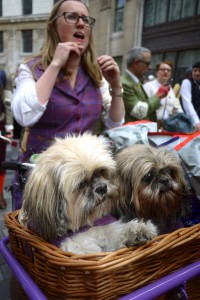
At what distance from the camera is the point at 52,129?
72.6 inches

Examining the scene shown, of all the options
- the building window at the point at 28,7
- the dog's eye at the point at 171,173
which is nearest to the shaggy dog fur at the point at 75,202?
the dog's eye at the point at 171,173

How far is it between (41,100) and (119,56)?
56.2ft

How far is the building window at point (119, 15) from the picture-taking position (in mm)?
17211

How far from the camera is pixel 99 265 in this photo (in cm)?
105

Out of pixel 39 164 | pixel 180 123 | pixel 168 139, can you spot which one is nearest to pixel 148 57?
pixel 180 123

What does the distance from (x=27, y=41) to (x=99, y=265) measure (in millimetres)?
28520

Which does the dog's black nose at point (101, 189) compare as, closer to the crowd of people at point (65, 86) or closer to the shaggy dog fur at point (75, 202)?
the shaggy dog fur at point (75, 202)

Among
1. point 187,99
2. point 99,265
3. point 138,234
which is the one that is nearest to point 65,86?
point 138,234

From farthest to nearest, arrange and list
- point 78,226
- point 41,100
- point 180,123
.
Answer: point 180,123
point 41,100
point 78,226

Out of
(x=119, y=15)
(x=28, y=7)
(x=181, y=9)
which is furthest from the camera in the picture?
(x=28, y=7)

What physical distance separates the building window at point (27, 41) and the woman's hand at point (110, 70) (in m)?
26.6

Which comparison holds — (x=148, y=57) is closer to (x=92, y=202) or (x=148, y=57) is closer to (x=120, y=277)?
(x=92, y=202)

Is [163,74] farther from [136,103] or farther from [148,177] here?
[148,177]

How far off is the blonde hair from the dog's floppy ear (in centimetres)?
74
